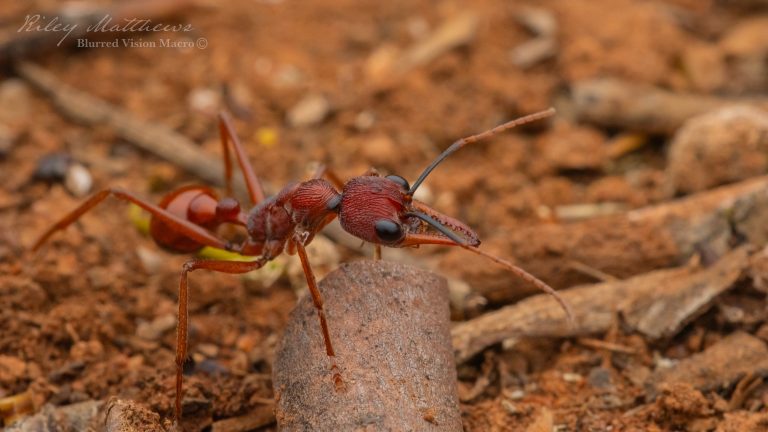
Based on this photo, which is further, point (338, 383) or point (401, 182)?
point (401, 182)

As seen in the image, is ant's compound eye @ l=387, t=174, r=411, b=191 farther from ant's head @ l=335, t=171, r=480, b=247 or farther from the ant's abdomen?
the ant's abdomen

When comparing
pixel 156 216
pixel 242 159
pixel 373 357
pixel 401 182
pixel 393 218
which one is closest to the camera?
pixel 373 357

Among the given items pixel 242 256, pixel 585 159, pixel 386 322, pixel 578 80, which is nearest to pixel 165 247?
pixel 242 256

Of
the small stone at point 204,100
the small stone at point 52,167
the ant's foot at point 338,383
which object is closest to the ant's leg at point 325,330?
the ant's foot at point 338,383

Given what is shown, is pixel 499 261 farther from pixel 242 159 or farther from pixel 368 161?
pixel 368 161

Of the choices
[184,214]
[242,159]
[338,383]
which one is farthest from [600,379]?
[184,214]

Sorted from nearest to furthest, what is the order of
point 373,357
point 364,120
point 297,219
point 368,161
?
point 373,357 < point 297,219 < point 368,161 < point 364,120

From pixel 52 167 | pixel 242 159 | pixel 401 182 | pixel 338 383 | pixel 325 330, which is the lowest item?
pixel 338 383

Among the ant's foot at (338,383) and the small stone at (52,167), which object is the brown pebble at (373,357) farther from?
the small stone at (52,167)
